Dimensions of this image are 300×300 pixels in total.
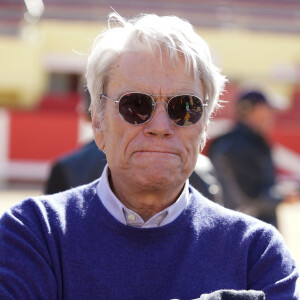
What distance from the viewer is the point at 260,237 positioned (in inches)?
64.2

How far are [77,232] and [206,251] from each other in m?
0.31

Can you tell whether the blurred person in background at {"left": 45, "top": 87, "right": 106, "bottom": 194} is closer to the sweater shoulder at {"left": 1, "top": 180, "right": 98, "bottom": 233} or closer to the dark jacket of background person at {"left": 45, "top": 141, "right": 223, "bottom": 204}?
the dark jacket of background person at {"left": 45, "top": 141, "right": 223, "bottom": 204}

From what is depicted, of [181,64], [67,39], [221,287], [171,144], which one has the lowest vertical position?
[67,39]

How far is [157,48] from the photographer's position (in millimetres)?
1613

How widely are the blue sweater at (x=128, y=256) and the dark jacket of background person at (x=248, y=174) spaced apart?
2.47m

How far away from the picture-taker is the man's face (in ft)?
5.29

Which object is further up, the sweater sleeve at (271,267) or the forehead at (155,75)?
the forehead at (155,75)

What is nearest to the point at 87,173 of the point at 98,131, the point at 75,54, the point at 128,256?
the point at 98,131

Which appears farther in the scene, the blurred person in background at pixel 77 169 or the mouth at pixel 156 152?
the blurred person in background at pixel 77 169

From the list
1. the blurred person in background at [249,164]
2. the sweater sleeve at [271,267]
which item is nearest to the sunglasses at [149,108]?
the sweater sleeve at [271,267]

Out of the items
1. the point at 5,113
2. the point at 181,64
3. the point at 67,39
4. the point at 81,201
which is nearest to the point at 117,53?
the point at 181,64

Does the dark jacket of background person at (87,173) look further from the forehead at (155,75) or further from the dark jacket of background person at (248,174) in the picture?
the dark jacket of background person at (248,174)

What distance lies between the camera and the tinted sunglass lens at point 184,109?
1623 millimetres

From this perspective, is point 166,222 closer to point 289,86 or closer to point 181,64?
point 181,64
